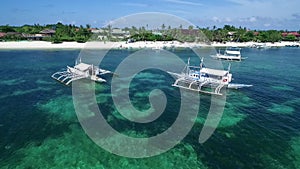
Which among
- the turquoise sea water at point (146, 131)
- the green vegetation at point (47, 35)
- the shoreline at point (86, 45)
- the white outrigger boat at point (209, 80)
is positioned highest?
the green vegetation at point (47, 35)

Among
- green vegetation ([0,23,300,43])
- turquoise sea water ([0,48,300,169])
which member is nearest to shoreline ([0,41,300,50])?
green vegetation ([0,23,300,43])

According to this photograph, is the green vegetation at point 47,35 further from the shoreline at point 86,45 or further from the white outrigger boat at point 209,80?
the white outrigger boat at point 209,80

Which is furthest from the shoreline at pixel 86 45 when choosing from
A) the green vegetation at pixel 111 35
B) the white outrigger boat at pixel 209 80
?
the white outrigger boat at pixel 209 80

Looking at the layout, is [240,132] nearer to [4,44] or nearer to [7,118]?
[7,118]

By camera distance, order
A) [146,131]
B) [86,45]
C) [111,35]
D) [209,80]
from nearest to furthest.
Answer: [146,131] → [209,80] → [86,45] → [111,35]

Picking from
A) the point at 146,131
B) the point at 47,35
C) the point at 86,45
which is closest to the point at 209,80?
the point at 146,131

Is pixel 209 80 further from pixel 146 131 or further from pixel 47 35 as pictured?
pixel 47 35

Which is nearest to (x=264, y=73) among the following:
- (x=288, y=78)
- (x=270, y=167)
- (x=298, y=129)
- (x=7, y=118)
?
(x=288, y=78)

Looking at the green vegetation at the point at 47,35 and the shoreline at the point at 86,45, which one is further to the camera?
the green vegetation at the point at 47,35

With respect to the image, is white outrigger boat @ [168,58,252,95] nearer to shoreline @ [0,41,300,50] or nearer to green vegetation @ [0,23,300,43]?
shoreline @ [0,41,300,50]
